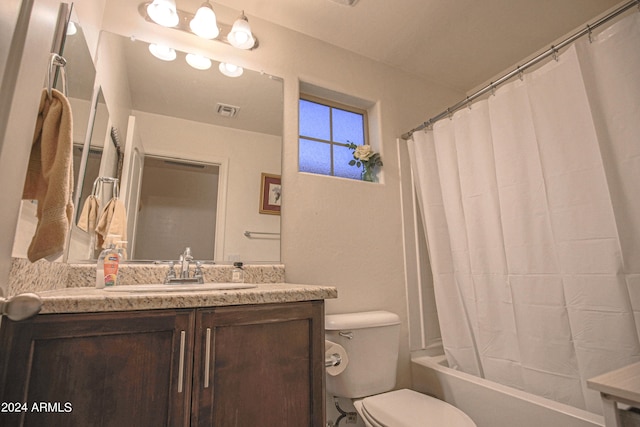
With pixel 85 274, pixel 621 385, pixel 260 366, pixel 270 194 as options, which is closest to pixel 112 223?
pixel 85 274

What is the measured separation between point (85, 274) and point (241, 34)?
53.8 inches

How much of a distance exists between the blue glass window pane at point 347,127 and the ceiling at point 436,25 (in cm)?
43

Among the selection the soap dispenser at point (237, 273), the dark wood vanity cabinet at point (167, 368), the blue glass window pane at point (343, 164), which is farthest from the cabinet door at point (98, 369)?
the blue glass window pane at point (343, 164)

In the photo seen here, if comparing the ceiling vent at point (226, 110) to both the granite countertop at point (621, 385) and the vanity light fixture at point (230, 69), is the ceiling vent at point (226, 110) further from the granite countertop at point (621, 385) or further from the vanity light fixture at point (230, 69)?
the granite countertop at point (621, 385)

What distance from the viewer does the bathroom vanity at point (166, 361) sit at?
0.66m

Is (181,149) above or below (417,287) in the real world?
above

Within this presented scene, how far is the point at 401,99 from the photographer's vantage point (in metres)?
2.19

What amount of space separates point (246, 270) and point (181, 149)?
0.69 metres

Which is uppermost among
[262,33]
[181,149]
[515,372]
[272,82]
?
[262,33]

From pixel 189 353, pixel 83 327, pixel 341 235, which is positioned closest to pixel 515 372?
pixel 341 235

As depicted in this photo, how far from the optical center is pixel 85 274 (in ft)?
3.88

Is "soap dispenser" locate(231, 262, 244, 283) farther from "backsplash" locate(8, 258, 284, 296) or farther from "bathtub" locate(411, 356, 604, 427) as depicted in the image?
"bathtub" locate(411, 356, 604, 427)

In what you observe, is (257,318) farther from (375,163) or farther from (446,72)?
(446,72)

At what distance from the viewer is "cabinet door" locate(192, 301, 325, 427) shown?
795 millimetres
